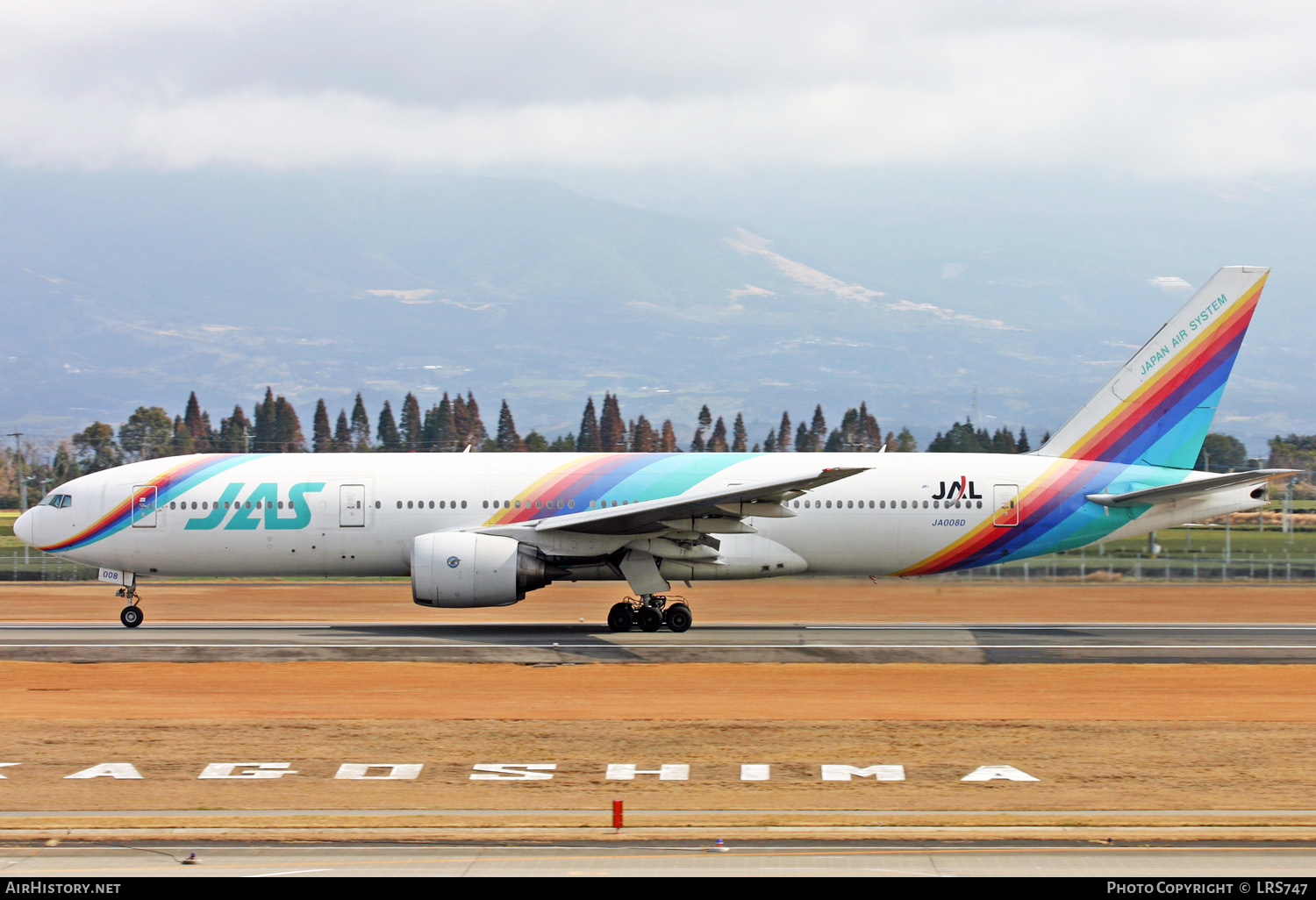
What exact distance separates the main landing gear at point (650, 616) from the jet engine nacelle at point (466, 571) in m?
2.50

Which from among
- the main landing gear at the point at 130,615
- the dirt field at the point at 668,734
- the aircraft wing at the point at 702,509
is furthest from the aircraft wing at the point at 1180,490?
the main landing gear at the point at 130,615

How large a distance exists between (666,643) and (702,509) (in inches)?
120

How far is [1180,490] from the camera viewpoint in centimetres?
2995

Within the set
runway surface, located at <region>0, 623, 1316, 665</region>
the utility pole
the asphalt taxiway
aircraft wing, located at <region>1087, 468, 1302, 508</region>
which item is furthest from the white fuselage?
the utility pole

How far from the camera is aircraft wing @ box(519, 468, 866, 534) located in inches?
1074

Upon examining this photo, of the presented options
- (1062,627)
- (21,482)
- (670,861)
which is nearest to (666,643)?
(1062,627)

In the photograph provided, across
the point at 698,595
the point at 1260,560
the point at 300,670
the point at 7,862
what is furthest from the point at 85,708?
the point at 1260,560

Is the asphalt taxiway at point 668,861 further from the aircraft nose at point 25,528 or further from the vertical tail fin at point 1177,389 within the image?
the aircraft nose at point 25,528

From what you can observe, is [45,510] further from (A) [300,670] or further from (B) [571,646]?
(B) [571,646]

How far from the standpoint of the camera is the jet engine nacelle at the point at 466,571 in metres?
27.7

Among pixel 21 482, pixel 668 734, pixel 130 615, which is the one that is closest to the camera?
pixel 668 734

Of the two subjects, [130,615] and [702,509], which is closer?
[702,509]

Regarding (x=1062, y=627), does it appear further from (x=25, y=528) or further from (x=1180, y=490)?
(x=25, y=528)
